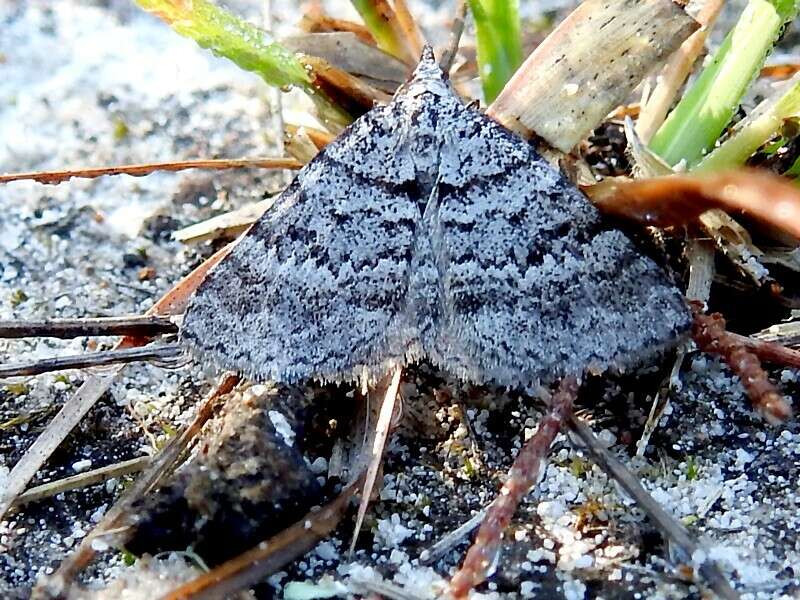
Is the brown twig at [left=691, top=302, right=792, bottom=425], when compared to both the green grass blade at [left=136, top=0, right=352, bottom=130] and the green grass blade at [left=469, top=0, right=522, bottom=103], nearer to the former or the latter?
the green grass blade at [left=469, top=0, right=522, bottom=103]

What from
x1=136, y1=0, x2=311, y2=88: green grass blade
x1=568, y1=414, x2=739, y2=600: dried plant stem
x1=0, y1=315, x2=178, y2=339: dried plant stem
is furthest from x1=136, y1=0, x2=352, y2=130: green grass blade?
x1=568, y1=414, x2=739, y2=600: dried plant stem

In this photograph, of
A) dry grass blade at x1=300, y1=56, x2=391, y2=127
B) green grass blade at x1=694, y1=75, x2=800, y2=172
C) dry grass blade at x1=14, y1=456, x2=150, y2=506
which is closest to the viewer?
dry grass blade at x1=14, y1=456, x2=150, y2=506

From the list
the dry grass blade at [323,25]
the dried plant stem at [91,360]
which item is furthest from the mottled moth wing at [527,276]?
the dry grass blade at [323,25]

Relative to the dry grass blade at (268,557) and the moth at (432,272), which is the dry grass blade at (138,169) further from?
the dry grass blade at (268,557)

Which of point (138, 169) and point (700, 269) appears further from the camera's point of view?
point (138, 169)

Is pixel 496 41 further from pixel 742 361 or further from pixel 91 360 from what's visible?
pixel 91 360

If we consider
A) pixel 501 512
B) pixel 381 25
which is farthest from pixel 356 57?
pixel 501 512
